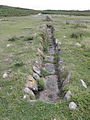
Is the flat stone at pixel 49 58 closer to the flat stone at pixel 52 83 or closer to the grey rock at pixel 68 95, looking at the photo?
the flat stone at pixel 52 83

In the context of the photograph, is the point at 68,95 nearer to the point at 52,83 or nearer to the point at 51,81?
the point at 52,83

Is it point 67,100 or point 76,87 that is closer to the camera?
point 67,100

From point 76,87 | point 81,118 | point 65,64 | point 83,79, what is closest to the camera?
point 81,118

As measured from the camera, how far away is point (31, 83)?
15898 mm

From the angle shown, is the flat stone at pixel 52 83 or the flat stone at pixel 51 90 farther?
the flat stone at pixel 52 83

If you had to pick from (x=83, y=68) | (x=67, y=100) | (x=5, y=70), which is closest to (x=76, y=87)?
(x=67, y=100)

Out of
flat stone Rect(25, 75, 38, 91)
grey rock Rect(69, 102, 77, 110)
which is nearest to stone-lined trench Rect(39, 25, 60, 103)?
flat stone Rect(25, 75, 38, 91)

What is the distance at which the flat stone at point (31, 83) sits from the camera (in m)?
15.5

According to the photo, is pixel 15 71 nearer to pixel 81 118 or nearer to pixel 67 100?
pixel 67 100

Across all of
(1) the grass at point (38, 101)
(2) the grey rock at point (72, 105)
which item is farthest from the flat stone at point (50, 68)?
(2) the grey rock at point (72, 105)

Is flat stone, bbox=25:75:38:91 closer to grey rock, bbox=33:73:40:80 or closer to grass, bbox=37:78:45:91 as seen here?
grass, bbox=37:78:45:91

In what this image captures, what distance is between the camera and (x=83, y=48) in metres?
26.9

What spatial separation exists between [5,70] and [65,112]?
793 cm

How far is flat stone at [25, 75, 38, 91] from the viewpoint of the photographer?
15514mm
